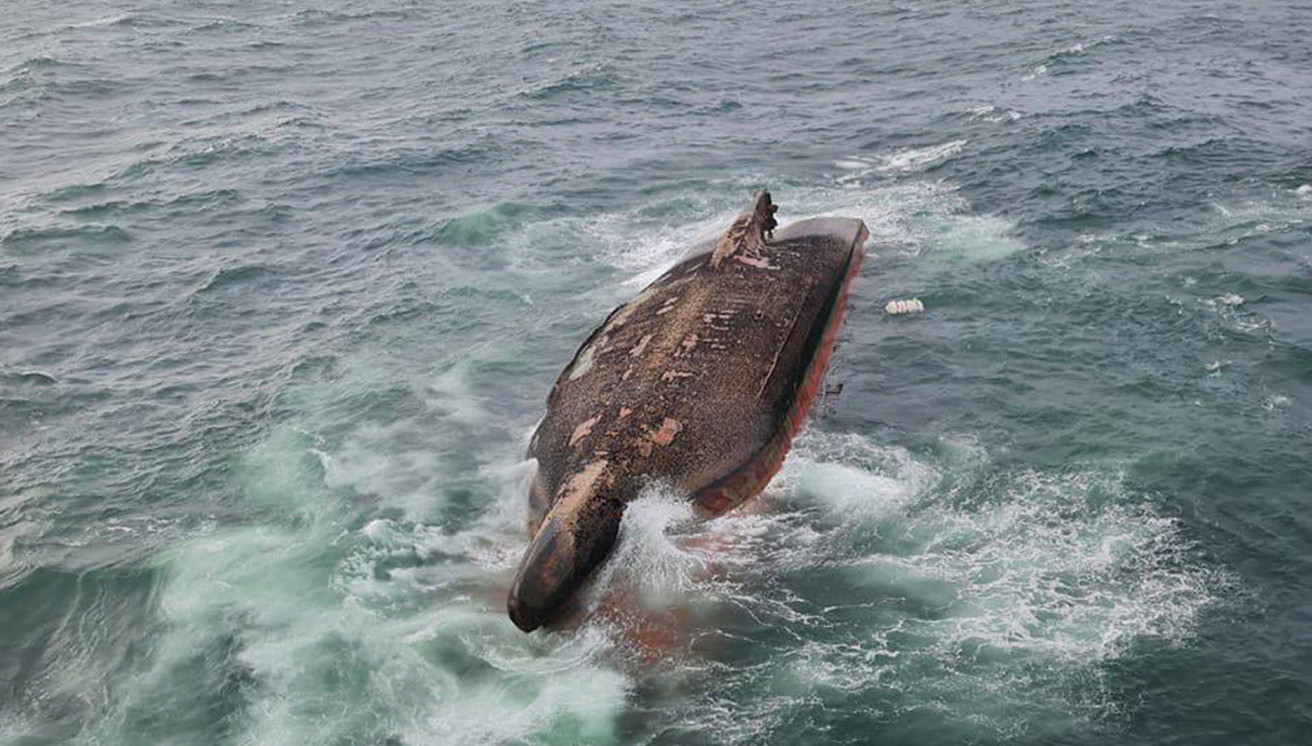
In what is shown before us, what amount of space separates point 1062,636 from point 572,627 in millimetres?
10262

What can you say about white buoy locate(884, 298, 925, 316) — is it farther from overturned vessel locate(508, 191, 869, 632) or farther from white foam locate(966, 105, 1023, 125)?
white foam locate(966, 105, 1023, 125)

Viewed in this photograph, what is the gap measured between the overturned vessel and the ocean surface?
2.62 feet

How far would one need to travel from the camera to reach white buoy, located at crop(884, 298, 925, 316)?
39125 mm

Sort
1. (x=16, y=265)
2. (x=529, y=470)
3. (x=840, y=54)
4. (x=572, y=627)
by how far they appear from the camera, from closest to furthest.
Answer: (x=572, y=627), (x=529, y=470), (x=16, y=265), (x=840, y=54)

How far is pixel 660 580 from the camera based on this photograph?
2583 cm

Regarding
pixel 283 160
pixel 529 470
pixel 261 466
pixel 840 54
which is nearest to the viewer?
pixel 529 470

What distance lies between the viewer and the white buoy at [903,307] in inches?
1540

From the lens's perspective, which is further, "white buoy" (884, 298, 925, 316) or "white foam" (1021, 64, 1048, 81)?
"white foam" (1021, 64, 1048, 81)

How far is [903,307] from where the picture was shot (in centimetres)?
3919

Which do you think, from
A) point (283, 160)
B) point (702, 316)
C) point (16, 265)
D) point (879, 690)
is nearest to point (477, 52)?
A: point (283, 160)

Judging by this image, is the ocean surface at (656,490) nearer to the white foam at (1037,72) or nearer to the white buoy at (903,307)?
the white buoy at (903,307)

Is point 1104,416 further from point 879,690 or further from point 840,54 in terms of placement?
point 840,54

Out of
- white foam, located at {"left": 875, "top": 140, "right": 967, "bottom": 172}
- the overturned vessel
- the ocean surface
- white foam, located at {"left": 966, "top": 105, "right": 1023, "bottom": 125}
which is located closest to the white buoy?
the ocean surface

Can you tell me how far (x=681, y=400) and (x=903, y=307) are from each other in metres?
12.4
